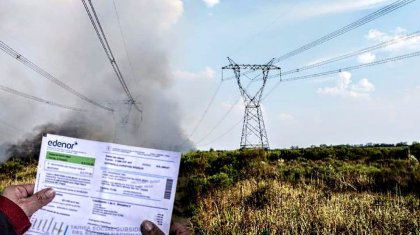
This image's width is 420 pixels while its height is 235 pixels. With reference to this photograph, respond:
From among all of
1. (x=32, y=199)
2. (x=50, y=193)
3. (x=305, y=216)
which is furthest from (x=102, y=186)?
(x=305, y=216)

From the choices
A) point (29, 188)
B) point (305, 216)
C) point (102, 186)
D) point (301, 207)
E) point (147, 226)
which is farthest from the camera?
point (301, 207)

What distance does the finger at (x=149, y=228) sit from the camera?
2.43 metres

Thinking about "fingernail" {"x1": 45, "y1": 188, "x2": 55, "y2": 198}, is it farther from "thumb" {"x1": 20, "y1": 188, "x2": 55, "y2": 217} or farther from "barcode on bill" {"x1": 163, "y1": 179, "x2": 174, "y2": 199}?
"barcode on bill" {"x1": 163, "y1": 179, "x2": 174, "y2": 199}

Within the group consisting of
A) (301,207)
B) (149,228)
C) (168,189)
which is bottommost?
(301,207)

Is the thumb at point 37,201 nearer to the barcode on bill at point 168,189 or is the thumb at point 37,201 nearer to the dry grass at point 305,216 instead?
the barcode on bill at point 168,189

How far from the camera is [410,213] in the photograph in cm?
1180

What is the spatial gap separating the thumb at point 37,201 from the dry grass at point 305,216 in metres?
7.70

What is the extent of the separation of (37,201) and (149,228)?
2.18 feet

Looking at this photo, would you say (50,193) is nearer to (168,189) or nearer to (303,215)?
(168,189)

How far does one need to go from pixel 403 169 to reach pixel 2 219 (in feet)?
74.2

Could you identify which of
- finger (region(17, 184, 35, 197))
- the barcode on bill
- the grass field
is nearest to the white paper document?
the barcode on bill

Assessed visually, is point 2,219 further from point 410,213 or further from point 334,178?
point 334,178

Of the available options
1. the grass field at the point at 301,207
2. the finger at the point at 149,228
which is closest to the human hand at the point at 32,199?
the finger at the point at 149,228

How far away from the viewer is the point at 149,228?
2.43 meters
